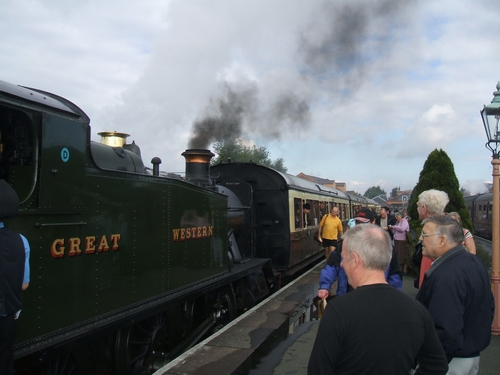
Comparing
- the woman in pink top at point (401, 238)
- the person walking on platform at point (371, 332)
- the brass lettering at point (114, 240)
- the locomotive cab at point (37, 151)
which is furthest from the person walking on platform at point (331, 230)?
the person walking on platform at point (371, 332)

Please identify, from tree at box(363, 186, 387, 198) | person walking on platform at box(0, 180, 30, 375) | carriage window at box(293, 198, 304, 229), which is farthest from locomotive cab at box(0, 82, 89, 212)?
tree at box(363, 186, 387, 198)

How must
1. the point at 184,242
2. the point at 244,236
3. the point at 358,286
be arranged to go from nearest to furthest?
the point at 358,286
the point at 184,242
the point at 244,236

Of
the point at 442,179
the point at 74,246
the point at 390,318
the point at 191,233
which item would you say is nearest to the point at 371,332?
the point at 390,318

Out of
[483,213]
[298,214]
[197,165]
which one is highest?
[197,165]

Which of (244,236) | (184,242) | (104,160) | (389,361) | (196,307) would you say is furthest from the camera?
(244,236)

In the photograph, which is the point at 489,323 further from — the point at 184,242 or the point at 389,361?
the point at 184,242

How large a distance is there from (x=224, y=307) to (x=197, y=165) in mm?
2278

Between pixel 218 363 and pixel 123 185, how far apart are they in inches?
84.9

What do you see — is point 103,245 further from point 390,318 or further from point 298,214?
point 298,214

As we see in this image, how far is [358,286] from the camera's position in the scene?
203 cm

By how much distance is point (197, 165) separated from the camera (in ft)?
25.2

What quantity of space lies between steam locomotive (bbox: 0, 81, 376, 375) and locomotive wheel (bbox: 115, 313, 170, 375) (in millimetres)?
12

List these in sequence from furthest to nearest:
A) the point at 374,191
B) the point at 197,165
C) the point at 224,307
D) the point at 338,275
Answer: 1. the point at 374,191
2. the point at 197,165
3. the point at 224,307
4. the point at 338,275

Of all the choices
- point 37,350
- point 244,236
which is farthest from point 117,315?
point 244,236
